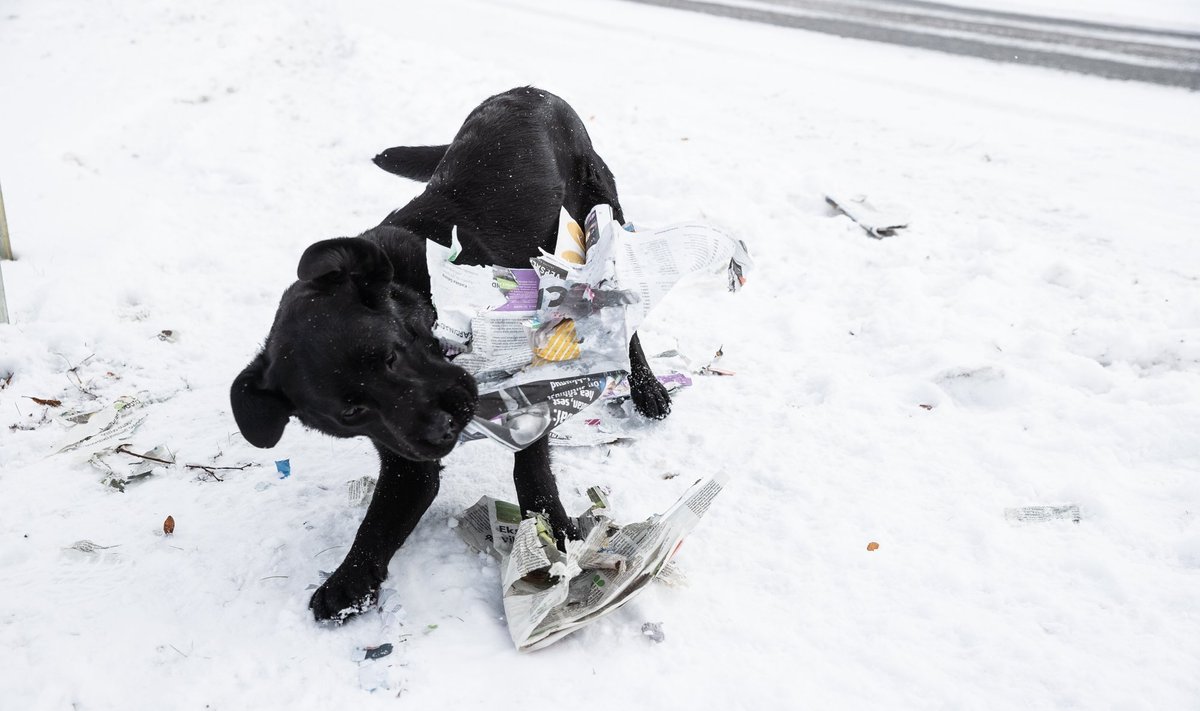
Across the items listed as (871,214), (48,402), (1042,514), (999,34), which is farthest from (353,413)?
(999,34)

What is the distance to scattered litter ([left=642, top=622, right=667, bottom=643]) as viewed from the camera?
2.25 m

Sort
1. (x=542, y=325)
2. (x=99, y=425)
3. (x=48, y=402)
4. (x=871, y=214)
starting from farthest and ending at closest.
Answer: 1. (x=871, y=214)
2. (x=48, y=402)
3. (x=99, y=425)
4. (x=542, y=325)

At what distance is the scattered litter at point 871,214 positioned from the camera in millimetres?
4711

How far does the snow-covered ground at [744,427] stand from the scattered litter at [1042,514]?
36 millimetres

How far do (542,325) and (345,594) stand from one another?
108 centimetres

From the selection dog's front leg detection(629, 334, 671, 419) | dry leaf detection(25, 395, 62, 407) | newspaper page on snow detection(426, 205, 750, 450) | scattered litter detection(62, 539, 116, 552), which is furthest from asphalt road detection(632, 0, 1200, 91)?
scattered litter detection(62, 539, 116, 552)

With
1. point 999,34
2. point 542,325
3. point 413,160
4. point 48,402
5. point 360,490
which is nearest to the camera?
point 542,325

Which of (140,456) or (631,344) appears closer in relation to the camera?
(140,456)

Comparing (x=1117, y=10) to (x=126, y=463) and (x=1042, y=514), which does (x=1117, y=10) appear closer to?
(x=1042, y=514)

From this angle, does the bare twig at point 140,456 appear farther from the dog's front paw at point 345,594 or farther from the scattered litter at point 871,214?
the scattered litter at point 871,214

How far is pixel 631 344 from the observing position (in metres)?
3.51

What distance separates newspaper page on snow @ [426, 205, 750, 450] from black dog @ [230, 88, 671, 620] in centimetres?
11

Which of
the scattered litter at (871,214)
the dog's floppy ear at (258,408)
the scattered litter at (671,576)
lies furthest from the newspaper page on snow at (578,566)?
the scattered litter at (871,214)

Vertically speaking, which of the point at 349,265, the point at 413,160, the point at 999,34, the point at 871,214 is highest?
the point at 999,34
